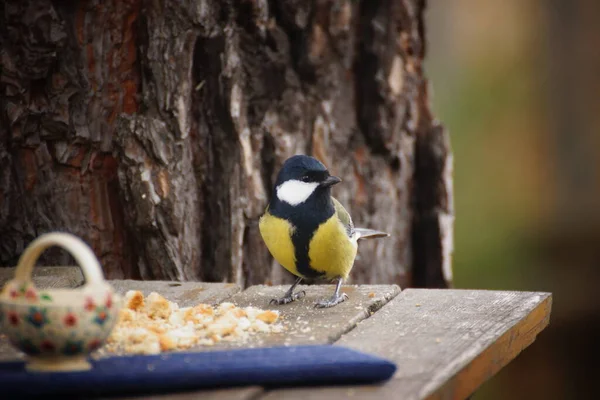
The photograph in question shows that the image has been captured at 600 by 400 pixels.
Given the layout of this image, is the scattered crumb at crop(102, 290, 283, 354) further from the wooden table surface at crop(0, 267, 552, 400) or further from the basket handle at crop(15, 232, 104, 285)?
the basket handle at crop(15, 232, 104, 285)

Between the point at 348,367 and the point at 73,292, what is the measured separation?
578mm

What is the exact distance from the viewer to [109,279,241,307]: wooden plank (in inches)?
111

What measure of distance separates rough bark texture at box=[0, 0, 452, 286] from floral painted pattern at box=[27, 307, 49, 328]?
164 centimetres

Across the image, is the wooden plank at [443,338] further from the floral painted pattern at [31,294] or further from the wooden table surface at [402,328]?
the floral painted pattern at [31,294]

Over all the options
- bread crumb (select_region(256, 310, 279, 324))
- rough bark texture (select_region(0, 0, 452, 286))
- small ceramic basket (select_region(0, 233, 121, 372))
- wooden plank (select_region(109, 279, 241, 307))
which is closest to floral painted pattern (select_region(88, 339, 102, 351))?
small ceramic basket (select_region(0, 233, 121, 372))

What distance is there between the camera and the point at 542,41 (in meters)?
4.93

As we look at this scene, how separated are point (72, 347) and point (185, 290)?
1.21 m

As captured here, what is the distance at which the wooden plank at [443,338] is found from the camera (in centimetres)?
182

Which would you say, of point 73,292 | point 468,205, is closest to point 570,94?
point 468,205

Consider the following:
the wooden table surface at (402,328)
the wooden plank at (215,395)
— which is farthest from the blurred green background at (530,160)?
the wooden plank at (215,395)

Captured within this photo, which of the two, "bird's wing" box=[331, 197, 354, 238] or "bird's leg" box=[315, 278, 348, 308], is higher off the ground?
"bird's wing" box=[331, 197, 354, 238]

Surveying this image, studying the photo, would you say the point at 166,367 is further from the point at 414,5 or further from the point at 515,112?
the point at 515,112

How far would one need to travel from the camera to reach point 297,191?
2.90 metres

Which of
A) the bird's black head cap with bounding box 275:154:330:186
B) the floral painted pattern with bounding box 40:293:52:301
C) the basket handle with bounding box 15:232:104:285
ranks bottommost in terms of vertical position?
the floral painted pattern with bounding box 40:293:52:301
